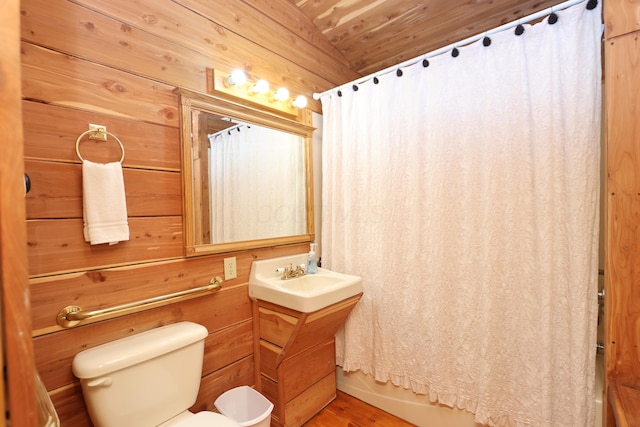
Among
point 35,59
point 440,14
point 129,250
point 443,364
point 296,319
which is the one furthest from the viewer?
point 440,14

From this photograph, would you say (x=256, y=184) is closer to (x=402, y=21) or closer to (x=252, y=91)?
(x=252, y=91)

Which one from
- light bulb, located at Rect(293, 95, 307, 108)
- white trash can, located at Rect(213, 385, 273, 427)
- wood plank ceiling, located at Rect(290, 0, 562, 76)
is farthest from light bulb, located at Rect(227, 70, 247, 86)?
white trash can, located at Rect(213, 385, 273, 427)

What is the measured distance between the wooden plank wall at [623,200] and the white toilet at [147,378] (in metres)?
1.44

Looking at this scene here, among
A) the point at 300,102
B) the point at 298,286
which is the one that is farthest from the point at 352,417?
the point at 300,102

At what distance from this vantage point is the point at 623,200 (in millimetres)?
972

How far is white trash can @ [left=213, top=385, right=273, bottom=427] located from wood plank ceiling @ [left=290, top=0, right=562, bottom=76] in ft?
8.25

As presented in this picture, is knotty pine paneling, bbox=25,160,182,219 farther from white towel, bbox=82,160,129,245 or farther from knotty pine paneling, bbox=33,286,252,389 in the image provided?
knotty pine paneling, bbox=33,286,252,389

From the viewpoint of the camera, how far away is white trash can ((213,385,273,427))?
1576mm

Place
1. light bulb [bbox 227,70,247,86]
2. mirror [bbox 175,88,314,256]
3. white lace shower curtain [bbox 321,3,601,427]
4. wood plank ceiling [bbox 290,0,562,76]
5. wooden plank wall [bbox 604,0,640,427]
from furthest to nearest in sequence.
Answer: wood plank ceiling [bbox 290,0,562,76]
light bulb [bbox 227,70,247,86]
mirror [bbox 175,88,314,256]
white lace shower curtain [bbox 321,3,601,427]
wooden plank wall [bbox 604,0,640,427]

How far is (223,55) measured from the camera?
1.61m

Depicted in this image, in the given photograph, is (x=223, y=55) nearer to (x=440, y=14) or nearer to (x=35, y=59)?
(x=35, y=59)

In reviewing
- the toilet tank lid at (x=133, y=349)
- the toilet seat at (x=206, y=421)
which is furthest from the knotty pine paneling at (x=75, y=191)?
the toilet seat at (x=206, y=421)

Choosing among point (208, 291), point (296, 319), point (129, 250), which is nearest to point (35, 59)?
point (129, 250)

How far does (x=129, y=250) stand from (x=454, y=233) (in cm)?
162
